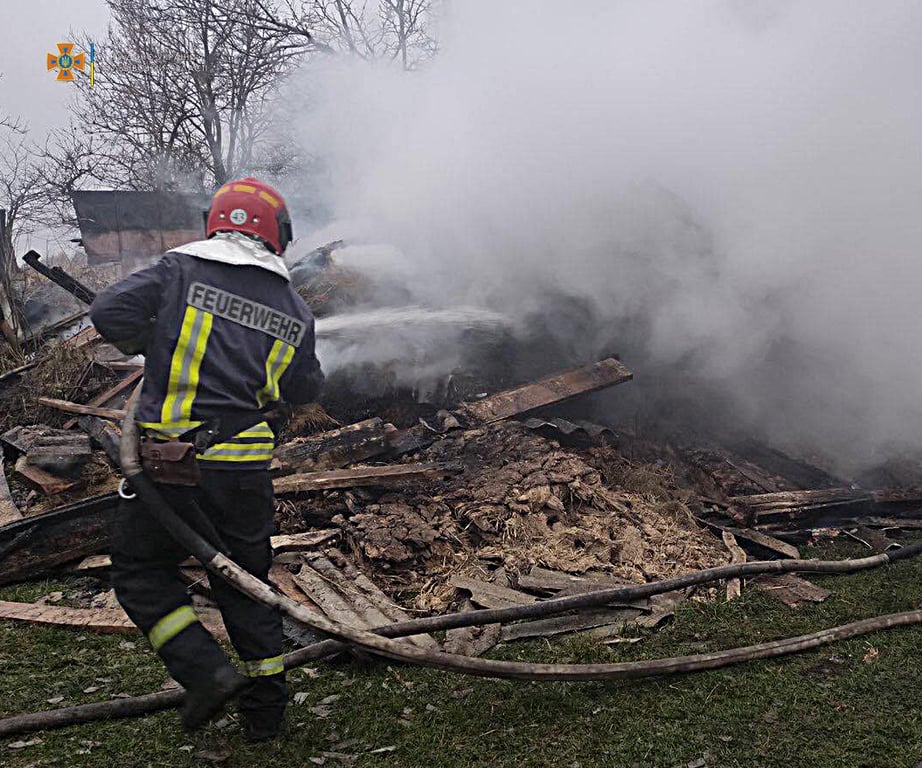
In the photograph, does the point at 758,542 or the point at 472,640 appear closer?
the point at 472,640

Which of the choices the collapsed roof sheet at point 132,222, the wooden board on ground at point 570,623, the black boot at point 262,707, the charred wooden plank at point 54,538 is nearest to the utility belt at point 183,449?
the black boot at point 262,707

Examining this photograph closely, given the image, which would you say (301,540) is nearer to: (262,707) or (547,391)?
(262,707)

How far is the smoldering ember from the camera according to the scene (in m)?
2.69

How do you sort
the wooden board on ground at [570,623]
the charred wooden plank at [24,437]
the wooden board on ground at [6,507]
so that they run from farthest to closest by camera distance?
the charred wooden plank at [24,437]
the wooden board on ground at [6,507]
the wooden board on ground at [570,623]

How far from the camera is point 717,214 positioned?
7496 millimetres

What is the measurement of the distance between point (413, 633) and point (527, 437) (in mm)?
2996

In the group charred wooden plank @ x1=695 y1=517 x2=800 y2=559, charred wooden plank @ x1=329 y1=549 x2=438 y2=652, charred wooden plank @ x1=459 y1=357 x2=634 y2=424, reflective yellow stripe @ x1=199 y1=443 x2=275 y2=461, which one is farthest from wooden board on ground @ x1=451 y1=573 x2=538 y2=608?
charred wooden plank @ x1=459 y1=357 x2=634 y2=424

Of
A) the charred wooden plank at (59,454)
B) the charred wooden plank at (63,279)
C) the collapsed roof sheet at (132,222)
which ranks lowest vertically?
the charred wooden plank at (59,454)

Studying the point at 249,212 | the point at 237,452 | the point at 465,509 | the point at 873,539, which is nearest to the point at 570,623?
the point at 465,509

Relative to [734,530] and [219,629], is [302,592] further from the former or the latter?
[734,530]

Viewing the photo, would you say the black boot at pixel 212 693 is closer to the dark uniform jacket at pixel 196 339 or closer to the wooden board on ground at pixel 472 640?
the dark uniform jacket at pixel 196 339

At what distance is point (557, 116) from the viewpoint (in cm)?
870

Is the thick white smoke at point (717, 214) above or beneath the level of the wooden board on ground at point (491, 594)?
above

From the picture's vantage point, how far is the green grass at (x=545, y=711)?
8.50ft
